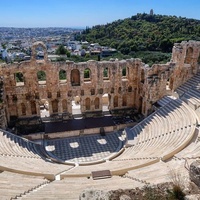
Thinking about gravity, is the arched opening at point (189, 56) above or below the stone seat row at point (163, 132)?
above

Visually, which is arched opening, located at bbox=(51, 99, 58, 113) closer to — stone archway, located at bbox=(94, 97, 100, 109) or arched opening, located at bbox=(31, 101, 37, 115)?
arched opening, located at bbox=(31, 101, 37, 115)

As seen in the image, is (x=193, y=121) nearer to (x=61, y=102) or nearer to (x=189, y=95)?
(x=189, y=95)

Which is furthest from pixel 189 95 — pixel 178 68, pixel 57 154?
pixel 57 154

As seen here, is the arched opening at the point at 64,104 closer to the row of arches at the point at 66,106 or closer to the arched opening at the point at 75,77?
the row of arches at the point at 66,106

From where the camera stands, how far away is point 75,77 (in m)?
30.1

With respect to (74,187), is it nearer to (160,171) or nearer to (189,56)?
(160,171)

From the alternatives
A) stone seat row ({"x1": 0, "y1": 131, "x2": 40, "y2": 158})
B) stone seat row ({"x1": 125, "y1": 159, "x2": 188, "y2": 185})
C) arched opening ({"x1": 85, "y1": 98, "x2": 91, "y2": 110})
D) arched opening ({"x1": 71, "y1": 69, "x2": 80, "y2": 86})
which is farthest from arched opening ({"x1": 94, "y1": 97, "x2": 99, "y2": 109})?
stone seat row ({"x1": 125, "y1": 159, "x2": 188, "y2": 185})

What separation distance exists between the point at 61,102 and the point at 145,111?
10402 millimetres

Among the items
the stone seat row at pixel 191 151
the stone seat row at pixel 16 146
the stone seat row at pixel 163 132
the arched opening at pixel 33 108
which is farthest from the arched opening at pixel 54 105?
Answer: the stone seat row at pixel 191 151

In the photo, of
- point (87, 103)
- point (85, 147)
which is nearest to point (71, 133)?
point (85, 147)

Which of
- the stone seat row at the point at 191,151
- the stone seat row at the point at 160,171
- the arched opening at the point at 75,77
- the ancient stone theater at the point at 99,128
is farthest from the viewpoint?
the arched opening at the point at 75,77

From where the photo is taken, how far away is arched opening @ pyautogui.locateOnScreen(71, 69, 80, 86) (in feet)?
97.7

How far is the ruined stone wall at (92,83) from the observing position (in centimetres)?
2739

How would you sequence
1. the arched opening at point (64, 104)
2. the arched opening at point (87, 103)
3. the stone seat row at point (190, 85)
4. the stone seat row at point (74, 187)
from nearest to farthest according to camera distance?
the stone seat row at point (74, 187) < the stone seat row at point (190, 85) < the arched opening at point (64, 104) < the arched opening at point (87, 103)
